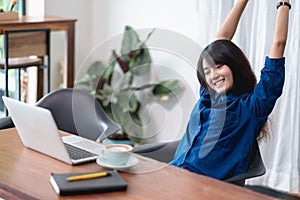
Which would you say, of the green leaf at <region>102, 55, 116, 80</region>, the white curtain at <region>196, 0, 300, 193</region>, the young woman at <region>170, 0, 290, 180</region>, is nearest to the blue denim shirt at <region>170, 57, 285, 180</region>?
the young woman at <region>170, 0, 290, 180</region>

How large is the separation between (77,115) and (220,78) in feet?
2.98

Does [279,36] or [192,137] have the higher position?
[279,36]

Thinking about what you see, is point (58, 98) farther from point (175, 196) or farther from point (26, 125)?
point (175, 196)

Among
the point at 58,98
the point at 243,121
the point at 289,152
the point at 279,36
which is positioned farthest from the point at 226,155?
the point at 289,152

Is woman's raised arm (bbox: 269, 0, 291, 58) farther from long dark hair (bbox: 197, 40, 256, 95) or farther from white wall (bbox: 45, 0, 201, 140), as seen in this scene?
white wall (bbox: 45, 0, 201, 140)

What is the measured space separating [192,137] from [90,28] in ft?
8.48

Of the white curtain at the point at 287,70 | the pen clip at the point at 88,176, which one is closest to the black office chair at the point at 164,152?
the pen clip at the point at 88,176

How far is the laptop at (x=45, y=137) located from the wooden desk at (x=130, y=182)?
0.03 meters

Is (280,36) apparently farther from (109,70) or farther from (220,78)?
(109,70)

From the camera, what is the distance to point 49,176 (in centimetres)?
193

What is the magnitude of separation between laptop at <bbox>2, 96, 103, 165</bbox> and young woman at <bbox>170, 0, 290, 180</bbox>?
15.8 inches

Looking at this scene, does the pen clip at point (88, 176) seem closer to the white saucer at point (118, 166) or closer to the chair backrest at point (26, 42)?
the white saucer at point (118, 166)

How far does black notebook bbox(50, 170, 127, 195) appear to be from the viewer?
Answer: 1771 millimetres

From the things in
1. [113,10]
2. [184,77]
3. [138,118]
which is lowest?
[138,118]
